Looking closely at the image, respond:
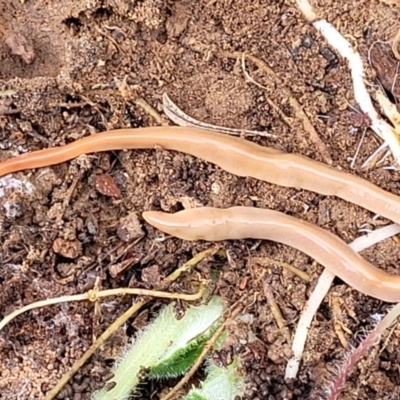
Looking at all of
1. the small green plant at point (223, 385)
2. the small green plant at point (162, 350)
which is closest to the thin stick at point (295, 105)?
the small green plant at point (162, 350)

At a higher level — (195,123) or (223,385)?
(195,123)

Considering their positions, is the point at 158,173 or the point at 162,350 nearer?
the point at 162,350

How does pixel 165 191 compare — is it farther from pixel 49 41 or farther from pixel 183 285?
pixel 49 41

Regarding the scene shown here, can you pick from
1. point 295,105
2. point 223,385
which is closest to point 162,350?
point 223,385

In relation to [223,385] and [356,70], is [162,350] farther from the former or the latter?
[356,70]

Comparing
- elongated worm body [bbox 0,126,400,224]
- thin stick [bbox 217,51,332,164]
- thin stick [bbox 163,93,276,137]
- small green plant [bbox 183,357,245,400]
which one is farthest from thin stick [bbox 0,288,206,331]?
thin stick [bbox 217,51,332,164]

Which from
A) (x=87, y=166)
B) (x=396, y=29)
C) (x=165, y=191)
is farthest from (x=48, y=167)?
(x=396, y=29)

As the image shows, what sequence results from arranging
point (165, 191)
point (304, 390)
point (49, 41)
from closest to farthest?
point (304, 390) → point (165, 191) → point (49, 41)

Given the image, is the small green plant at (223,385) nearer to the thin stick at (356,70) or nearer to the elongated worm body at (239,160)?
the elongated worm body at (239,160)
